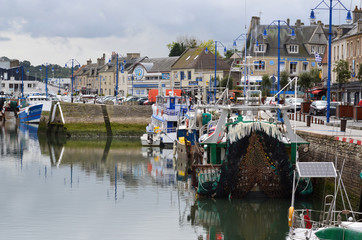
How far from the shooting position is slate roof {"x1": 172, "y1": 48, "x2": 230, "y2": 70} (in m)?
81.9

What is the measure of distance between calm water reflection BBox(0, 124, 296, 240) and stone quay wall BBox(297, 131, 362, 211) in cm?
238

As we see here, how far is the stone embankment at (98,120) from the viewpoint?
176ft

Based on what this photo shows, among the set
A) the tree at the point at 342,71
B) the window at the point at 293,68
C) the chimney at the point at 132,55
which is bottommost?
the tree at the point at 342,71

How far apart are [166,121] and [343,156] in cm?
2224

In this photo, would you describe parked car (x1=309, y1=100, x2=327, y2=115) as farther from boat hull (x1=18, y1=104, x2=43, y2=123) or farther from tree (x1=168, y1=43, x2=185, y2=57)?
tree (x1=168, y1=43, x2=185, y2=57)

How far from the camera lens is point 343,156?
22156 mm

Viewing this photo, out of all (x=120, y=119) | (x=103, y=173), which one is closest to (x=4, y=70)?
(x=120, y=119)

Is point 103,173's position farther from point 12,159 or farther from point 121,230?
point 121,230

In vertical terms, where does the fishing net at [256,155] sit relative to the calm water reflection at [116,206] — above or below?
above

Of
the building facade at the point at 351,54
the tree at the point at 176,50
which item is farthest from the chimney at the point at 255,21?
the tree at the point at 176,50

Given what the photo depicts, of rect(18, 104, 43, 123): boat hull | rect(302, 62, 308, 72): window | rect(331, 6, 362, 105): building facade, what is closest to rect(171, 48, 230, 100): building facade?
rect(302, 62, 308, 72): window

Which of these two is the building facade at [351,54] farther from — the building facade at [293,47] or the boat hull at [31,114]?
the boat hull at [31,114]

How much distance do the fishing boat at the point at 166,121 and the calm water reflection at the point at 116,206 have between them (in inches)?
224

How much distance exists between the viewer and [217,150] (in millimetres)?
24547
